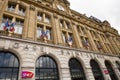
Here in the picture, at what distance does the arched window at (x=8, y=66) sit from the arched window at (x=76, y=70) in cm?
710

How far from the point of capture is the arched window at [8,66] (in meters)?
8.77

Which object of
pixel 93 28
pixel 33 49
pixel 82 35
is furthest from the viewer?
pixel 93 28

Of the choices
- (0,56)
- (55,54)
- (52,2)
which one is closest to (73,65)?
(55,54)

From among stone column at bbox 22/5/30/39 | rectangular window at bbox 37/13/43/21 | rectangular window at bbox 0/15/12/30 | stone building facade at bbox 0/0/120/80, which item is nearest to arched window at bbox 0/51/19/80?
stone building facade at bbox 0/0/120/80

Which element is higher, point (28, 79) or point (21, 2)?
point (21, 2)

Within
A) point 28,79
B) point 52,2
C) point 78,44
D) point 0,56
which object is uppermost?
point 52,2

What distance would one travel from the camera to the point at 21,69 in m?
9.42

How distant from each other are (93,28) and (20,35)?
61.3 feet

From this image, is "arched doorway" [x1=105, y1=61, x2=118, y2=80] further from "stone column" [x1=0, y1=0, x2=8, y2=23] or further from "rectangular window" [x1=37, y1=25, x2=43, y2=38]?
"stone column" [x1=0, y1=0, x2=8, y2=23]

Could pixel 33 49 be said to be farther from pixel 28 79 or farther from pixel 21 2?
pixel 21 2

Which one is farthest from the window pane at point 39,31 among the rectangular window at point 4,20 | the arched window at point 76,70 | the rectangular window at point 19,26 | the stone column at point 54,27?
the arched window at point 76,70

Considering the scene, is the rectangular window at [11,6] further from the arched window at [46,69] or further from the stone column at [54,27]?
the arched window at [46,69]

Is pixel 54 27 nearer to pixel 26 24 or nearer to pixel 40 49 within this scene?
pixel 26 24

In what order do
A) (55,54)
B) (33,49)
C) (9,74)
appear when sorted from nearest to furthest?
(9,74) < (33,49) < (55,54)
